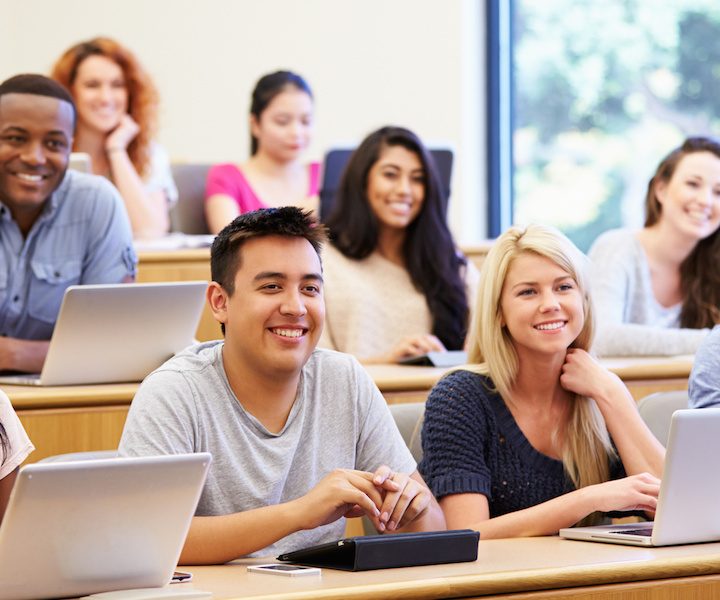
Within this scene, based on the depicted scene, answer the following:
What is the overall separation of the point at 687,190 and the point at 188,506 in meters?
2.39

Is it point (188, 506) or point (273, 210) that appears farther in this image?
point (273, 210)

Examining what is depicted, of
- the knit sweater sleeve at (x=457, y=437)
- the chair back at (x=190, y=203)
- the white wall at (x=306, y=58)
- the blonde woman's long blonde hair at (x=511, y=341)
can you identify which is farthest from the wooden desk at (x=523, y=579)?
the white wall at (x=306, y=58)

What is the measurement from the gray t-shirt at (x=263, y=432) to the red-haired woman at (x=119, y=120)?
2372mm

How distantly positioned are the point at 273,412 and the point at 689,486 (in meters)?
0.64

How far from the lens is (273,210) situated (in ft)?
6.88

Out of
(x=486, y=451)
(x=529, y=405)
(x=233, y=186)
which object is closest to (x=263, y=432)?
(x=486, y=451)

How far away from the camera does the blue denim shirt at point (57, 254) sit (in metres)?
3.01

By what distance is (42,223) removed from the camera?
9.95 ft

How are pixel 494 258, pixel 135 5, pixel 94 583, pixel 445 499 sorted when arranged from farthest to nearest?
pixel 135 5
pixel 494 258
pixel 445 499
pixel 94 583

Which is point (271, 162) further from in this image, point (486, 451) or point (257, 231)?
point (257, 231)

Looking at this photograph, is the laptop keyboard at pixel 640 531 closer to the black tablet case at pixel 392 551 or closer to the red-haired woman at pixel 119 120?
the black tablet case at pixel 392 551

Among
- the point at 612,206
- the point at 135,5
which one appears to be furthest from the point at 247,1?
the point at 612,206

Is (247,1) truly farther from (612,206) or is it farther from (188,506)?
(188,506)

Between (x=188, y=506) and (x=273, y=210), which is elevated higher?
(x=273, y=210)
